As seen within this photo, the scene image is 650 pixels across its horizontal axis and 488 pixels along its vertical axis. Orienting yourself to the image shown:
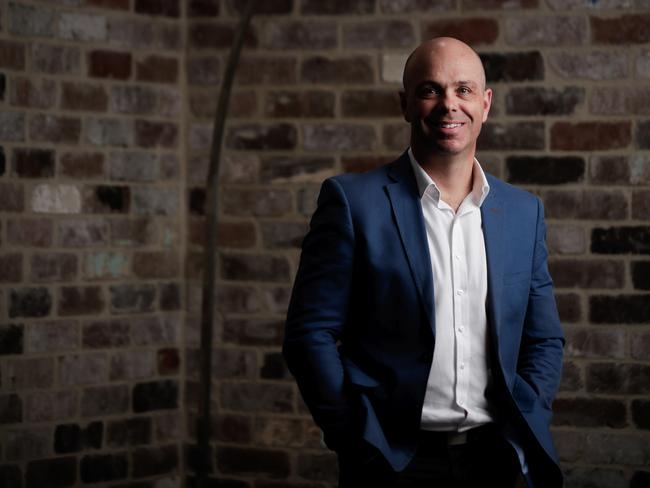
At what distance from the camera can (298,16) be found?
3.58 meters

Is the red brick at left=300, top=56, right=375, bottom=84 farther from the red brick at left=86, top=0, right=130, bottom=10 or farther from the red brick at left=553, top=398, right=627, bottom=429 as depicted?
the red brick at left=553, top=398, right=627, bottom=429

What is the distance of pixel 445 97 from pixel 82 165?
6.54 feet

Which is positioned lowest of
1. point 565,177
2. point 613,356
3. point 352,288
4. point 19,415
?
point 19,415

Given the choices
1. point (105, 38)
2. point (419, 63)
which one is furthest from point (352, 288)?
point (105, 38)

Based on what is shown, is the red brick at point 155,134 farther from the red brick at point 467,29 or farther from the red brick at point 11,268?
the red brick at point 467,29

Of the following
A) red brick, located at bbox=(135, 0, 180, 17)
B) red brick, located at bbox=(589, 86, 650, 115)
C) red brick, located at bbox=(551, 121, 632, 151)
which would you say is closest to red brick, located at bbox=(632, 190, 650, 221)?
red brick, located at bbox=(551, 121, 632, 151)

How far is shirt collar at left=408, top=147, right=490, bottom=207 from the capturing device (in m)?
1.93

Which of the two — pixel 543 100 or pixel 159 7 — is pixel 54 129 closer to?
pixel 159 7

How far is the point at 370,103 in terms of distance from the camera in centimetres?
355

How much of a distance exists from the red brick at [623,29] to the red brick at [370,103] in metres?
0.77

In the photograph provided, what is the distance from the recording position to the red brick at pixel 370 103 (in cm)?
353

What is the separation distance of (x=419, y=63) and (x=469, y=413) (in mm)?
716

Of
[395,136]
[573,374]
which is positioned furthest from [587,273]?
[395,136]

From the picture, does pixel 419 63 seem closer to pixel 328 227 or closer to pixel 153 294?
pixel 328 227
